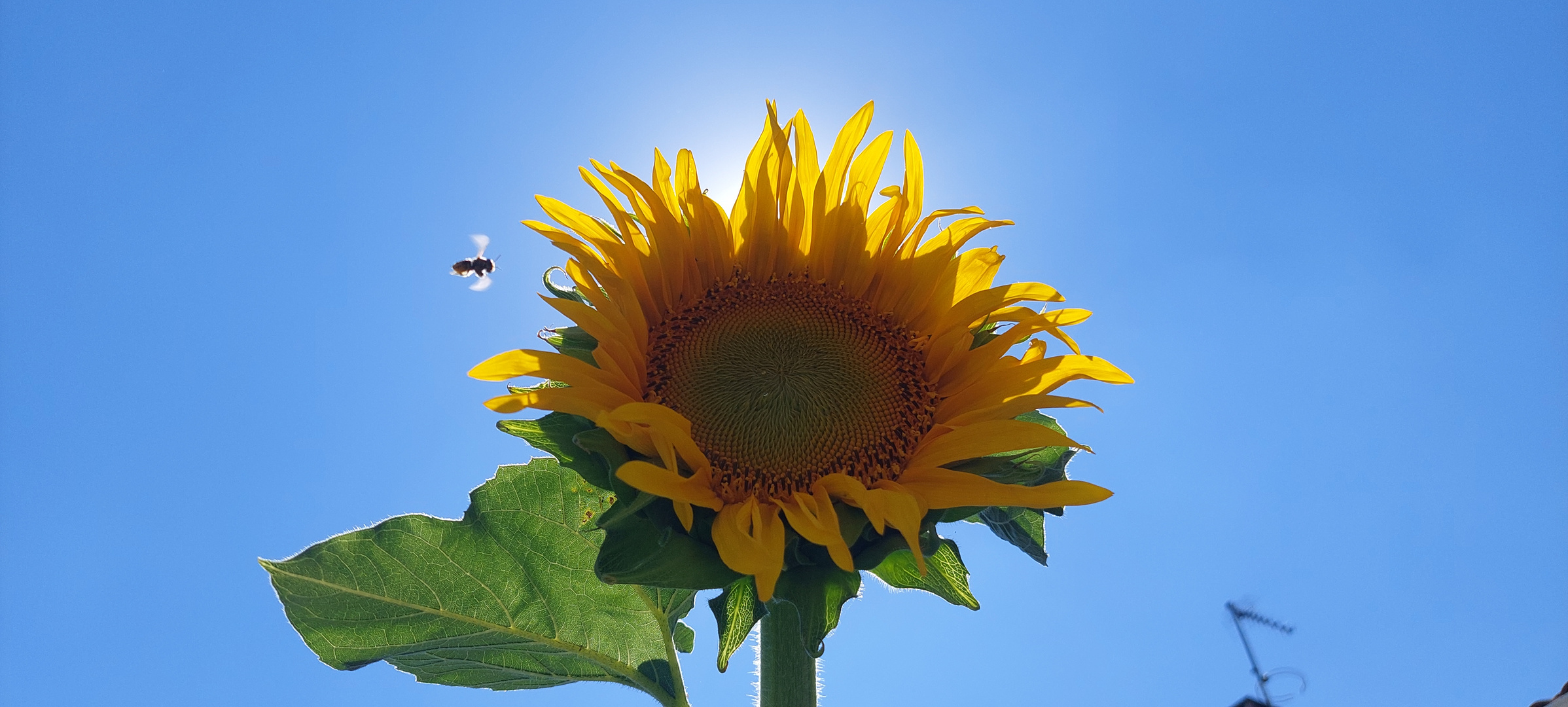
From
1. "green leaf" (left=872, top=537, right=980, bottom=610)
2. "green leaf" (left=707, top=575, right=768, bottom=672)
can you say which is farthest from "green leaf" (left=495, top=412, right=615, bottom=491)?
"green leaf" (left=872, top=537, right=980, bottom=610)

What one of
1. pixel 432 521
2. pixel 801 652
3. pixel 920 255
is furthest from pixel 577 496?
pixel 920 255

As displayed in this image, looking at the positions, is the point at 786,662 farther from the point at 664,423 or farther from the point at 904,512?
the point at 664,423

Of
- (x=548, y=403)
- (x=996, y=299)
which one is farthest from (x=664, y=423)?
(x=996, y=299)

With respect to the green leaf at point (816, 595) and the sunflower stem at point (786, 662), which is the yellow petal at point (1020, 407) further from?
the sunflower stem at point (786, 662)

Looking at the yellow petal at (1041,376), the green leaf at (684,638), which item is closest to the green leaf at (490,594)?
the green leaf at (684,638)

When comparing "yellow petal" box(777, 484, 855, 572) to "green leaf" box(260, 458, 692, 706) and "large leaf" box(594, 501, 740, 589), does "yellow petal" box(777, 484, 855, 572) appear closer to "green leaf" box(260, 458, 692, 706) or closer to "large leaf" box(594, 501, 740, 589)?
"large leaf" box(594, 501, 740, 589)

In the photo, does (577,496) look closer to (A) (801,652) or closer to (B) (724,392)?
(B) (724,392)
